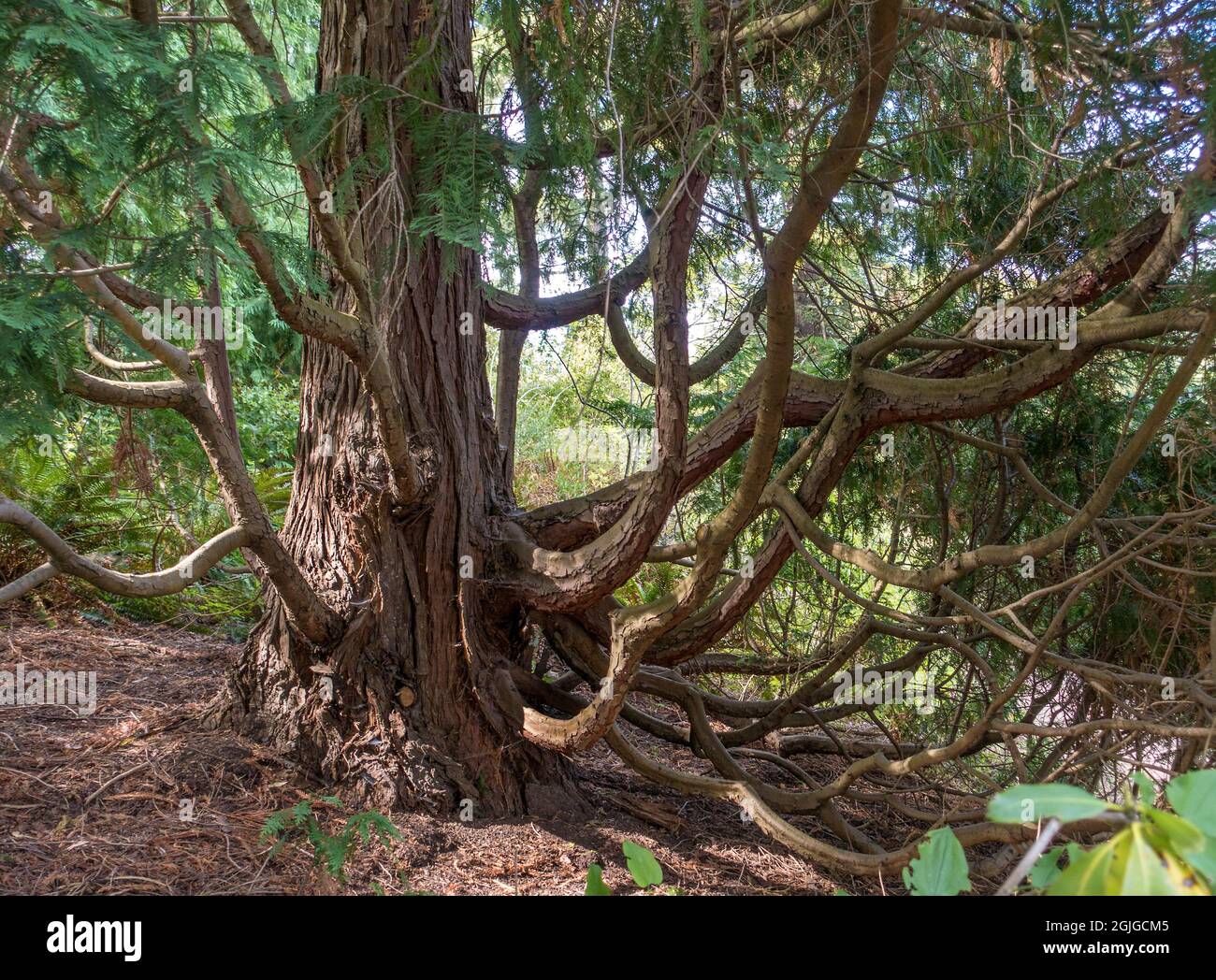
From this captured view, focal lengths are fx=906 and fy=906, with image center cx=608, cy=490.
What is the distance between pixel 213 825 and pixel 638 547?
1.78 metres

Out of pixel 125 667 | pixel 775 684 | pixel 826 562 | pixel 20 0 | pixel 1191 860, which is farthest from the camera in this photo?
pixel 775 684

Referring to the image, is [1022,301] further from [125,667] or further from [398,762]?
[125,667]

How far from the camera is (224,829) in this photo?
10.4 feet

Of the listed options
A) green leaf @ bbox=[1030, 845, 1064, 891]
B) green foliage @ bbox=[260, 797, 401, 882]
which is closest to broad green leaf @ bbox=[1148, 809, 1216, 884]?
green leaf @ bbox=[1030, 845, 1064, 891]

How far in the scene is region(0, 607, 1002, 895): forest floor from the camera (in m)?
2.90

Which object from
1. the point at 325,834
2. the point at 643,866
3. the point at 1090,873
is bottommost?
the point at 325,834

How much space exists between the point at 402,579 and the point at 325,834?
1007 millimetres

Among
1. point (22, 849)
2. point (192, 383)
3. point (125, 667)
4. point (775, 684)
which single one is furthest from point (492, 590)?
point (775, 684)

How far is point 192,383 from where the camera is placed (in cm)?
314

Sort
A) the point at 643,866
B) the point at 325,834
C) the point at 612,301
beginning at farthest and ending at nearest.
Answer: the point at 612,301
the point at 325,834
the point at 643,866

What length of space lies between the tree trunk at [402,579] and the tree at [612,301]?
1 cm

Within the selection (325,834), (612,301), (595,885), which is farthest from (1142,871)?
(612,301)

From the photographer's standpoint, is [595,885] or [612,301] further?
[612,301]

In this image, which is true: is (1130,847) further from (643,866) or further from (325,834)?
(325,834)
